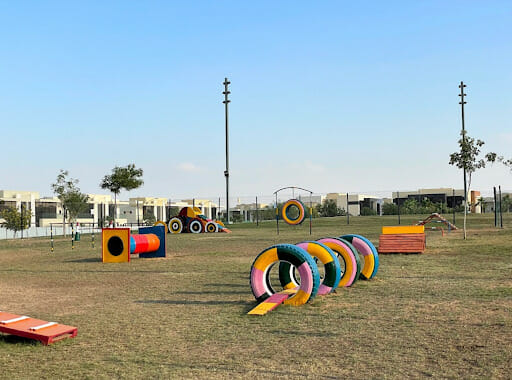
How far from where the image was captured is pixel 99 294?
35.7 feet

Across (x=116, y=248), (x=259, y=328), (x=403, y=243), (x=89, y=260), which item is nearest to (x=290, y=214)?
(x=403, y=243)

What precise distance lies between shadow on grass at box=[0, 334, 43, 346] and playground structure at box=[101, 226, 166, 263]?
33.8ft

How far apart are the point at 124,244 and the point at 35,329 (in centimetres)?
1122

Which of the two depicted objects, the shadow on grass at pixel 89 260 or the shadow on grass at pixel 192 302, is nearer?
the shadow on grass at pixel 192 302

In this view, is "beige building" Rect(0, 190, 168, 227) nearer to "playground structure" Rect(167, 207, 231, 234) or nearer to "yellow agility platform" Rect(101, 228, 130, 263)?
"playground structure" Rect(167, 207, 231, 234)

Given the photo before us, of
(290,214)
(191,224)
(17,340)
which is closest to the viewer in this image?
(17,340)

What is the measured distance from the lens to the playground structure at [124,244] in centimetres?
1786

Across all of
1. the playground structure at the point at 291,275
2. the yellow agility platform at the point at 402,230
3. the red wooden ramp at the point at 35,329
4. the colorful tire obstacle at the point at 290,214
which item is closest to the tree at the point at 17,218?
the colorful tire obstacle at the point at 290,214

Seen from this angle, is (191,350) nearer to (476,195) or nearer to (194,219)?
(194,219)

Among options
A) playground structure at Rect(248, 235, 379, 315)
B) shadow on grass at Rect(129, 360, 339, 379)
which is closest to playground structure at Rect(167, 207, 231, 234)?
playground structure at Rect(248, 235, 379, 315)

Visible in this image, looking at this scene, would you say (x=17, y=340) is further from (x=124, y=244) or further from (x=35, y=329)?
(x=124, y=244)

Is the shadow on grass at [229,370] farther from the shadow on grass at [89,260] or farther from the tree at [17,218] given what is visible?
the tree at [17,218]

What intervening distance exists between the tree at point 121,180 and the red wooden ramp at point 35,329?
36.1 meters

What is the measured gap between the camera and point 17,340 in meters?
6.96
